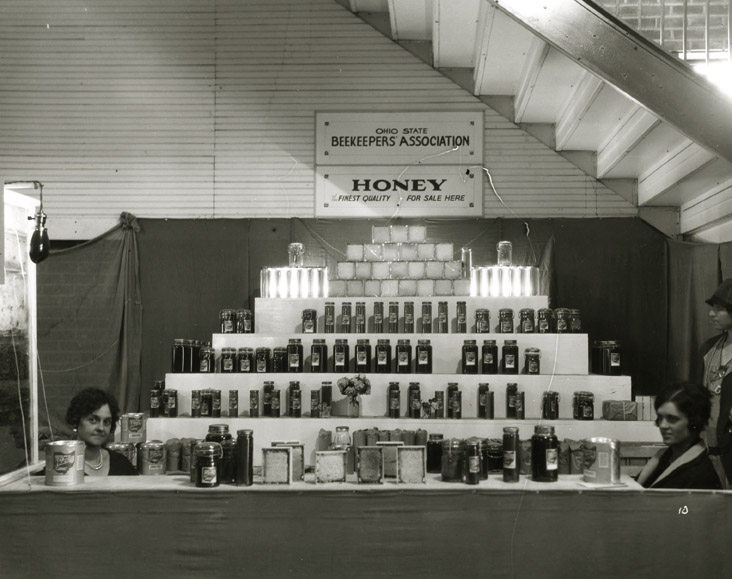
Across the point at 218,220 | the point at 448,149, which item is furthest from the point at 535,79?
the point at 218,220

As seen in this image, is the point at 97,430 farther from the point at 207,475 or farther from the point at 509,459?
the point at 509,459

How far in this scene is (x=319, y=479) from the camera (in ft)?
10.7

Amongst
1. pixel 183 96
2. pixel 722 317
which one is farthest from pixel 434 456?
pixel 183 96

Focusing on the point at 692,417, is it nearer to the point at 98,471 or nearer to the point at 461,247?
the point at 98,471

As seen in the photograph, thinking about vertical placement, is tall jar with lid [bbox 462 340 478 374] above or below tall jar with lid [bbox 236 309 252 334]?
below

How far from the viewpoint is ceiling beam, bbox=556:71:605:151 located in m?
5.21

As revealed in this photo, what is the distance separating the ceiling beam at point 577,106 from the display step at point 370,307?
1.38 meters

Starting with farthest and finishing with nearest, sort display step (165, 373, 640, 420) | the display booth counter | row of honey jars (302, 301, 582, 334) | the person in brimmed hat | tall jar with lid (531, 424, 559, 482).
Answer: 1. row of honey jars (302, 301, 582, 334)
2. display step (165, 373, 640, 420)
3. the person in brimmed hat
4. tall jar with lid (531, 424, 559, 482)
5. the display booth counter

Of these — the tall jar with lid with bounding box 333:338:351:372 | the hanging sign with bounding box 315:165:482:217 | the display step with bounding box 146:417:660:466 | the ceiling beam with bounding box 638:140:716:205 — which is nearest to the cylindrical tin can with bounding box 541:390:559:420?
the display step with bounding box 146:417:660:466

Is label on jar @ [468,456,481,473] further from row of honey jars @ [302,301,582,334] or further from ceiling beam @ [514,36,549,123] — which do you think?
ceiling beam @ [514,36,549,123]

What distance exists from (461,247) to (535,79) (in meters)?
1.76

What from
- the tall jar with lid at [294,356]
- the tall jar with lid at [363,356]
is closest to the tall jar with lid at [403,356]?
the tall jar with lid at [363,356]

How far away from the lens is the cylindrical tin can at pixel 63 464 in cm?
321

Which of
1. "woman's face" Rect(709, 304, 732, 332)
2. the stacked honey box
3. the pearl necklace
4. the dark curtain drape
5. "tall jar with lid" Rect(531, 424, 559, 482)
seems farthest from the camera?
the dark curtain drape
